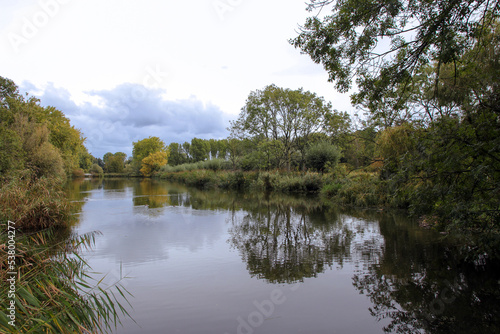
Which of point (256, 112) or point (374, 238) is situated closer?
point (374, 238)

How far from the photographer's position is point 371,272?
5.95 meters

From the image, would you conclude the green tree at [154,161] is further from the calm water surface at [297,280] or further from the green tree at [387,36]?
the green tree at [387,36]

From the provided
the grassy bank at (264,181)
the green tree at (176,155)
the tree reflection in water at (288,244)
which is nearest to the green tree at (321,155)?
the grassy bank at (264,181)

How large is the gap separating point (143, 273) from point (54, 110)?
3851cm

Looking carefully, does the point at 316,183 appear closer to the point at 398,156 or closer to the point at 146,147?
the point at 398,156

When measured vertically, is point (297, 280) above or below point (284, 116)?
below

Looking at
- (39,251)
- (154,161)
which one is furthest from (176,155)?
(39,251)

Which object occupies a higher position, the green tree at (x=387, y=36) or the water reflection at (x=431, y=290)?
the green tree at (x=387, y=36)

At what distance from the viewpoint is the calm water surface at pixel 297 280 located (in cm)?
415

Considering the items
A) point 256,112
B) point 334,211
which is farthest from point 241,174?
point 334,211

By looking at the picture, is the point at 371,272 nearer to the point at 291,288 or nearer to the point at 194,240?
the point at 291,288

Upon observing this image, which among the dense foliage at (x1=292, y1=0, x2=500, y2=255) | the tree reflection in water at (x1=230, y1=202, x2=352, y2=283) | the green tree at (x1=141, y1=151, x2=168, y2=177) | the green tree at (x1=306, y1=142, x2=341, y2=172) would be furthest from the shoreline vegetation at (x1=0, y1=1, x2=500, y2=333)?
the green tree at (x1=141, y1=151, x2=168, y2=177)

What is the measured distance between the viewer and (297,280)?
5574mm

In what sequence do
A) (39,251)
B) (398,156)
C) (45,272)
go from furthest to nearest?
(398,156)
(39,251)
(45,272)
